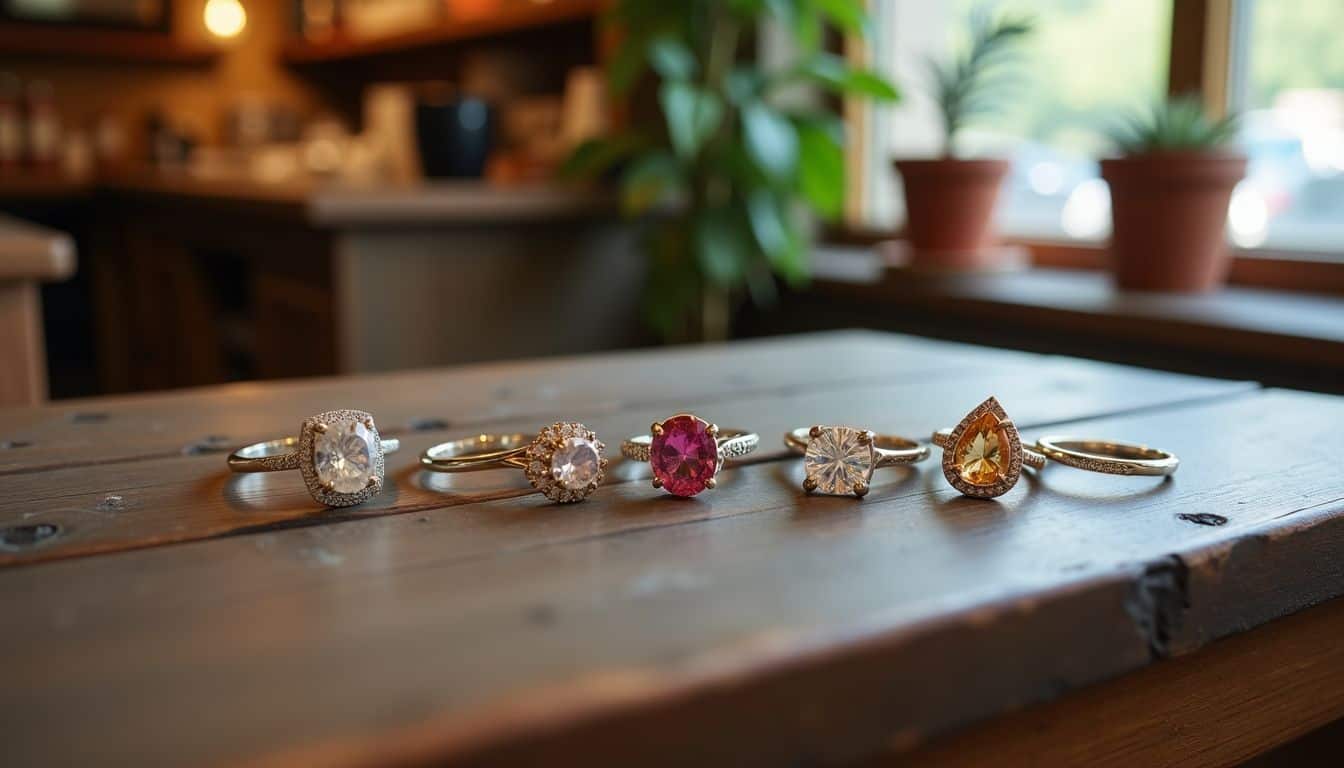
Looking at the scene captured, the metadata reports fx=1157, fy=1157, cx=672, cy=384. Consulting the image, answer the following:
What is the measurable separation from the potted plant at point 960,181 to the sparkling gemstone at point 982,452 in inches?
46.7

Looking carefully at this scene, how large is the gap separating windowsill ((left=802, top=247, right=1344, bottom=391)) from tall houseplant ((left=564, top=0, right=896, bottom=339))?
0.58ft

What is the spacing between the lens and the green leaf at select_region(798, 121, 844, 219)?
206 cm

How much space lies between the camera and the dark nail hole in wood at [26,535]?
0.59 meters

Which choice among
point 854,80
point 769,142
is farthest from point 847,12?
point 769,142

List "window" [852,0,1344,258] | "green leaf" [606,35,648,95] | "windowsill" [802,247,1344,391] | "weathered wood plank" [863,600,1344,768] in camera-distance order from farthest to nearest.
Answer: "green leaf" [606,35,648,95], "window" [852,0,1344,258], "windowsill" [802,247,1344,391], "weathered wood plank" [863,600,1344,768]

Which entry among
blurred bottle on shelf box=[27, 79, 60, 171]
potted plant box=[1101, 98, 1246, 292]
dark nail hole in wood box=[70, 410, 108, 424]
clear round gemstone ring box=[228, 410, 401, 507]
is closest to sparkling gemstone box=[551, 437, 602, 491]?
clear round gemstone ring box=[228, 410, 401, 507]

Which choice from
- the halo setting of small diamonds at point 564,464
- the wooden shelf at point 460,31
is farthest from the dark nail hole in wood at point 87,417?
the wooden shelf at point 460,31

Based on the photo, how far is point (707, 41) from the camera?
202cm

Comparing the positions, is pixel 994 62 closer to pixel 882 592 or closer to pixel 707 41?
pixel 707 41

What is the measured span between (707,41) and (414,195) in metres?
0.58

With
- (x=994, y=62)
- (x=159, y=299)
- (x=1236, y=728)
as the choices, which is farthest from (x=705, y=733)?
(x=159, y=299)

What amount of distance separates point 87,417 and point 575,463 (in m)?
0.52

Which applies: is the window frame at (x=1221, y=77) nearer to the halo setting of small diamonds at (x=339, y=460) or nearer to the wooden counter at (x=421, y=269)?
the wooden counter at (x=421, y=269)

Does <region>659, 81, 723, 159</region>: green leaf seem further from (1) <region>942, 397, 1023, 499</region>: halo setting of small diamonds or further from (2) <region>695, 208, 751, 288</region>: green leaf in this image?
(1) <region>942, 397, 1023, 499</region>: halo setting of small diamonds
